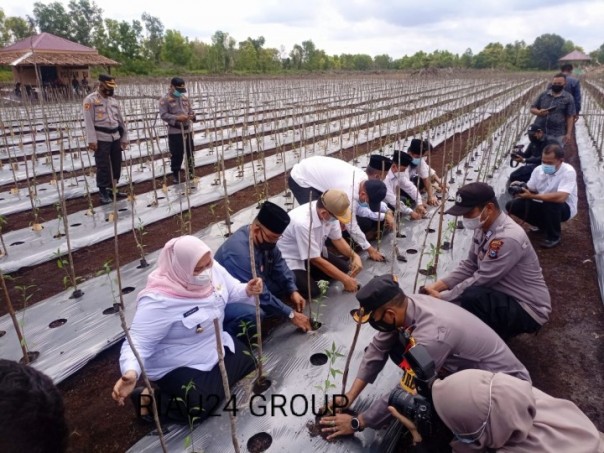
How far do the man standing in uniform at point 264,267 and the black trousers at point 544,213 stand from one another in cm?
251

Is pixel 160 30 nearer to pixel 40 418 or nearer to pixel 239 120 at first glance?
pixel 239 120

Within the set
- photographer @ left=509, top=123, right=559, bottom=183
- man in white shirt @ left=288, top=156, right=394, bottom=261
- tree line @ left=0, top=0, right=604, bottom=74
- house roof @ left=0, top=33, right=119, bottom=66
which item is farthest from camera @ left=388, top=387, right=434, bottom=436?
tree line @ left=0, top=0, right=604, bottom=74

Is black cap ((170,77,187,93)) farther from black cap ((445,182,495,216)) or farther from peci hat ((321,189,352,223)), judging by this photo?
black cap ((445,182,495,216))

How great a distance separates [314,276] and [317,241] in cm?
38

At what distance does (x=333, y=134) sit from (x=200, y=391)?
748 cm

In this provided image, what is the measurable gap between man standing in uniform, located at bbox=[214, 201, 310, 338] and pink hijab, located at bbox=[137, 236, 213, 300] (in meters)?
0.40

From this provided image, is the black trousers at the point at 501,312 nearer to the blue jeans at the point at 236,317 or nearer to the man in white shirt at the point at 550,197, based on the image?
the blue jeans at the point at 236,317

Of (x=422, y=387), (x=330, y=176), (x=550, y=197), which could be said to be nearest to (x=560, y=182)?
(x=550, y=197)

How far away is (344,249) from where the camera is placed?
3113 millimetres

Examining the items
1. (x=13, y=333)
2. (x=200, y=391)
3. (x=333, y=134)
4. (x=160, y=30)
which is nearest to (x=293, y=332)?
(x=200, y=391)

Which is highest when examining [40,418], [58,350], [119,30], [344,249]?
[119,30]

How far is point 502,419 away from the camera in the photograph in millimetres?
1192

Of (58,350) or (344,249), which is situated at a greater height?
(344,249)

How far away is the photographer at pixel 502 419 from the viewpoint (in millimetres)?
1198
